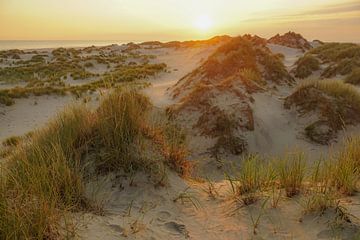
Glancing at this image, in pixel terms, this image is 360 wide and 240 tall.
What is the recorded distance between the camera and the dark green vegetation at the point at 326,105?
33.4 feet

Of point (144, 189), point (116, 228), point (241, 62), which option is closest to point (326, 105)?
point (241, 62)

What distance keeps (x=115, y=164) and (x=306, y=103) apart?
7532 mm

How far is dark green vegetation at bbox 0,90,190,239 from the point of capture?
360 cm

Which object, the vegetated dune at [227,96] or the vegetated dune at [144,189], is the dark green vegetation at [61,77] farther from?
the vegetated dune at [144,189]

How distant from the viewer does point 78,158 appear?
5141mm

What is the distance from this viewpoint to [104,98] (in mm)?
6145

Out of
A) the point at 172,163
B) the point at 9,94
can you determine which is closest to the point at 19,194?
the point at 172,163

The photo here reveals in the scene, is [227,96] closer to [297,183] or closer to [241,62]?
[241,62]

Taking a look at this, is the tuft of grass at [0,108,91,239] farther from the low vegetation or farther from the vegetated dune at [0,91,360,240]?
the low vegetation

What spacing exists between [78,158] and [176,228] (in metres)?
1.68

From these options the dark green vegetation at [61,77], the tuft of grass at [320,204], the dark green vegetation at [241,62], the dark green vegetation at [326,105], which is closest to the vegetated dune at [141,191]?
the tuft of grass at [320,204]

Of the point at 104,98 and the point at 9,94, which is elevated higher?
the point at 104,98

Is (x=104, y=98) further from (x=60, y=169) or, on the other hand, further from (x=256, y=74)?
(x=256, y=74)

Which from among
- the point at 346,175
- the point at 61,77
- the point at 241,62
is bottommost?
the point at 61,77
